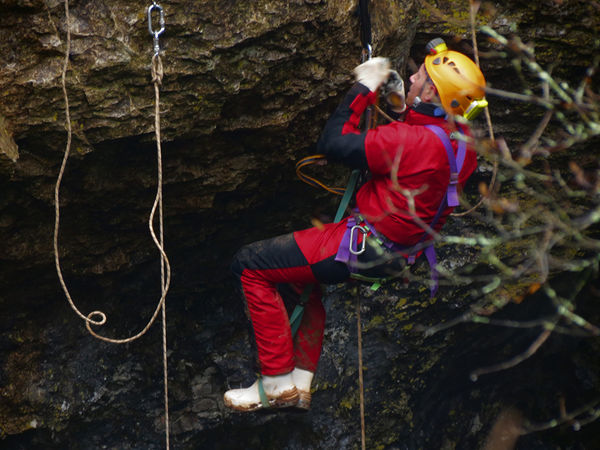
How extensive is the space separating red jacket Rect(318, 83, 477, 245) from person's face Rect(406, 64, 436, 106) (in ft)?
0.37

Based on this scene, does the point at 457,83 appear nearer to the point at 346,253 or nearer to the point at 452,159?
the point at 452,159

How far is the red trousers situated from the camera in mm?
3779

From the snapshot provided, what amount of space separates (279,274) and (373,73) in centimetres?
135

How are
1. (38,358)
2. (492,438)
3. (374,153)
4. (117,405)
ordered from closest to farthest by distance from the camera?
1. (374,153)
2. (38,358)
3. (117,405)
4. (492,438)

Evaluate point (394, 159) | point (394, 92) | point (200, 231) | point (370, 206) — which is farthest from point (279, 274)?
point (394, 92)

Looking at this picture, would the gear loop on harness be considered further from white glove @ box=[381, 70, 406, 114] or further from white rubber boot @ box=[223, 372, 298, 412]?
white rubber boot @ box=[223, 372, 298, 412]

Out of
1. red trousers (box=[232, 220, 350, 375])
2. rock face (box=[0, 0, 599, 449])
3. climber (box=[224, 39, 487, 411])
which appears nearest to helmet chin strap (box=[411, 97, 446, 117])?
climber (box=[224, 39, 487, 411])

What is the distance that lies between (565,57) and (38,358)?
4.87m

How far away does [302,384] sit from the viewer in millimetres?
4164

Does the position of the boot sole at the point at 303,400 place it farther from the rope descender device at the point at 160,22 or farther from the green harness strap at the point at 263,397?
the rope descender device at the point at 160,22

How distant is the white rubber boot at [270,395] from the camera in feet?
13.0

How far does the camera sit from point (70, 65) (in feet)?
11.5

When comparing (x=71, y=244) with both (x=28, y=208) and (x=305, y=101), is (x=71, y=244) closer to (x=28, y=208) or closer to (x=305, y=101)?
(x=28, y=208)

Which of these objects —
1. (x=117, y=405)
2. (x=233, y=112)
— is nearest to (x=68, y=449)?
(x=117, y=405)
